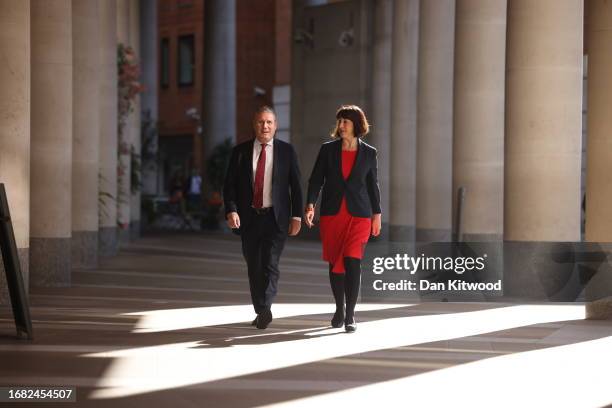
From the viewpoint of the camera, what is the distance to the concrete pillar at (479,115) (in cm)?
2048

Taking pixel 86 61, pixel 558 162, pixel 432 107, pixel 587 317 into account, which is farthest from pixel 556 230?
pixel 432 107

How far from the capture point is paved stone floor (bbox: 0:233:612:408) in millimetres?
7957

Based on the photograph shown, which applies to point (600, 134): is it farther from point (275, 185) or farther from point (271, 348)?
point (271, 348)

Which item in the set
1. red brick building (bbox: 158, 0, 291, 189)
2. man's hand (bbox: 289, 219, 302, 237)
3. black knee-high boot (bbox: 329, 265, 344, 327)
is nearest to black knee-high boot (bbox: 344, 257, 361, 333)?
black knee-high boot (bbox: 329, 265, 344, 327)

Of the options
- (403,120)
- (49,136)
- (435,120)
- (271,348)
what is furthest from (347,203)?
(403,120)

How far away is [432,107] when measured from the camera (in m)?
27.0

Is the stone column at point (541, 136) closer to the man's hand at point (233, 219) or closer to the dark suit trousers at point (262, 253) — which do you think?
the dark suit trousers at point (262, 253)

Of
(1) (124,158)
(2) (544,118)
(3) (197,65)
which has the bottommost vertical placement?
(1) (124,158)

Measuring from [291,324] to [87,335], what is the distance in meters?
2.08

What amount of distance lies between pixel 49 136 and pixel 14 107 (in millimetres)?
2980

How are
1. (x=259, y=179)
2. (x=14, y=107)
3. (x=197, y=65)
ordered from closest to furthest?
(x=259, y=179) < (x=14, y=107) < (x=197, y=65)

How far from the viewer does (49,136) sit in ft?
56.2

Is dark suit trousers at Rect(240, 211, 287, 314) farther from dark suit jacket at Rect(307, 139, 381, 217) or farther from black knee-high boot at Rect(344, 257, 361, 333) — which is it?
black knee-high boot at Rect(344, 257, 361, 333)

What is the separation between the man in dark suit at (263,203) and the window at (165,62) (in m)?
56.1
